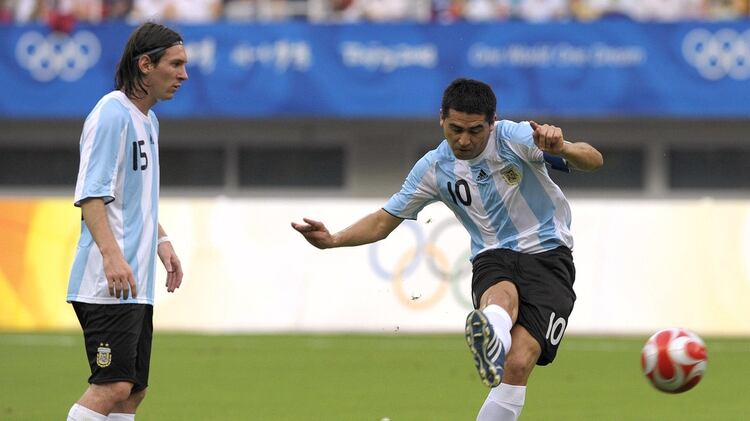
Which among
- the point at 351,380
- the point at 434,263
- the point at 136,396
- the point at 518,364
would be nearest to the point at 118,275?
the point at 136,396

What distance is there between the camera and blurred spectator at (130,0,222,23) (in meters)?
22.7

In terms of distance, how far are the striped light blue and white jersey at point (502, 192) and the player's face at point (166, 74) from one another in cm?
158

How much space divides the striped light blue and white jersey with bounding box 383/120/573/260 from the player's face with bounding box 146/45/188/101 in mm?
1577

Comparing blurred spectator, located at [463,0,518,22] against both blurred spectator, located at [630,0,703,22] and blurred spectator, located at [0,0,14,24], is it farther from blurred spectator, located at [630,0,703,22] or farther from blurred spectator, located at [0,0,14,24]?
blurred spectator, located at [0,0,14,24]

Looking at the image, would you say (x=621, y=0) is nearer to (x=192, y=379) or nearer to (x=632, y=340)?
(x=632, y=340)

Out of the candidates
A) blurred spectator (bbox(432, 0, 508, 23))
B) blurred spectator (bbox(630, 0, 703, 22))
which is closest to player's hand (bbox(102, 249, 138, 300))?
blurred spectator (bbox(432, 0, 508, 23))

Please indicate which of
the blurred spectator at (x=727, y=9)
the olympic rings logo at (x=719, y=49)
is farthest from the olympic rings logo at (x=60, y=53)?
the blurred spectator at (x=727, y=9)

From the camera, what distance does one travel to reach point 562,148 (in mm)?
6629

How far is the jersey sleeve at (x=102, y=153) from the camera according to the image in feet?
20.1

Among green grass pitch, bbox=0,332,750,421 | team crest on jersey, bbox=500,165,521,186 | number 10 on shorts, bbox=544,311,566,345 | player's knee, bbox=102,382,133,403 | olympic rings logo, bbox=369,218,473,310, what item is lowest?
green grass pitch, bbox=0,332,750,421

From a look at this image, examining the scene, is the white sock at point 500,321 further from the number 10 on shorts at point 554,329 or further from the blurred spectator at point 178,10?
the blurred spectator at point 178,10

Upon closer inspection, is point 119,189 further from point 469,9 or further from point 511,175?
point 469,9

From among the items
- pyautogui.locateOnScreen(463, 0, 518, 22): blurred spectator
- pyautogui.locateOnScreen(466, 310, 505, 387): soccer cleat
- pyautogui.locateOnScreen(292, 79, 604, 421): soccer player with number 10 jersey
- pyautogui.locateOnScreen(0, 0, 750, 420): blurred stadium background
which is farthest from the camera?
pyautogui.locateOnScreen(463, 0, 518, 22): blurred spectator

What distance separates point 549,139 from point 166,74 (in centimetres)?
179
